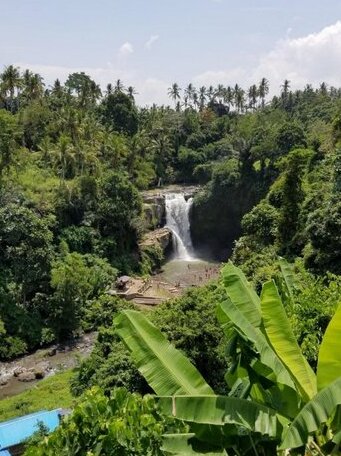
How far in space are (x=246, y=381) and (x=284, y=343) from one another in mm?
695

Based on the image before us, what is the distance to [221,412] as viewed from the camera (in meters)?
5.63

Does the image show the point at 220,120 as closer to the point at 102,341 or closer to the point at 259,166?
the point at 259,166

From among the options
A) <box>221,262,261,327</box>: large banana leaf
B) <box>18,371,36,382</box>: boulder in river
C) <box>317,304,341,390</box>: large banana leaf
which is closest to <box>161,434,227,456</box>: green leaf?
<box>317,304,341,390</box>: large banana leaf

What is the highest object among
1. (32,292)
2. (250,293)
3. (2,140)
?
(2,140)

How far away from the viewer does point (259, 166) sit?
46.3 m

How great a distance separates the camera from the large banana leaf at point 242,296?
22.7 ft

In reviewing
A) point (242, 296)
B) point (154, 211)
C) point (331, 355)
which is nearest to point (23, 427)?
point (242, 296)

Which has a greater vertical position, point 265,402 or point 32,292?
point 265,402

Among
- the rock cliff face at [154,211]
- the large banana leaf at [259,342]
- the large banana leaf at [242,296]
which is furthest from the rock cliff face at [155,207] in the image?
the large banana leaf at [259,342]

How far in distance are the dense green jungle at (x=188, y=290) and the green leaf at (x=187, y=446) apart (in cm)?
2

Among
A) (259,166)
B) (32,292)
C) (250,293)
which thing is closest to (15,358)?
(32,292)

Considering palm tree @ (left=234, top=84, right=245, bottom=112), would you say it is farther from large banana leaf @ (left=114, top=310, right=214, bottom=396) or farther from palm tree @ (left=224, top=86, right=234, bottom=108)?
large banana leaf @ (left=114, top=310, right=214, bottom=396)

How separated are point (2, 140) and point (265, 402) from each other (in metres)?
31.5

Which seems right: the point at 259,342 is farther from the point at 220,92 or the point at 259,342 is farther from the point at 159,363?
the point at 220,92
